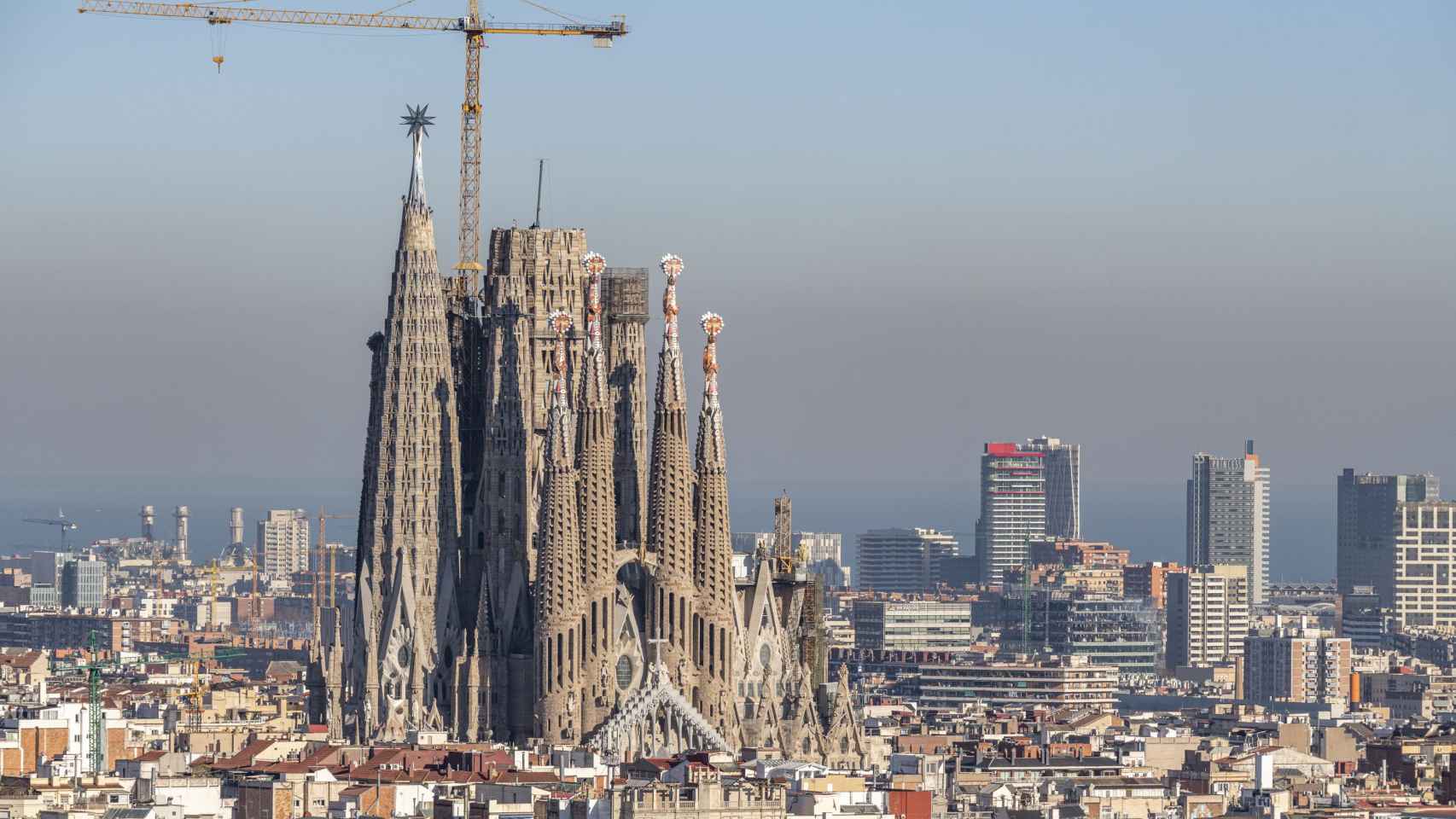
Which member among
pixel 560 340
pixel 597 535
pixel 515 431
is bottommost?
pixel 597 535

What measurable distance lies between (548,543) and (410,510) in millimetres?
4929

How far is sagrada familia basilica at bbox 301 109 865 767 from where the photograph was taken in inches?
4508

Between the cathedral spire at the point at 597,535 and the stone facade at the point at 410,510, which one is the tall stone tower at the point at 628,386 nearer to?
the cathedral spire at the point at 597,535

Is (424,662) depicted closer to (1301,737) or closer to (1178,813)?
(1178,813)

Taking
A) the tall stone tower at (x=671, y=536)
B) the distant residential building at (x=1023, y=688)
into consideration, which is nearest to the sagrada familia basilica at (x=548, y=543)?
the tall stone tower at (x=671, y=536)

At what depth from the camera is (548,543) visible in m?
114

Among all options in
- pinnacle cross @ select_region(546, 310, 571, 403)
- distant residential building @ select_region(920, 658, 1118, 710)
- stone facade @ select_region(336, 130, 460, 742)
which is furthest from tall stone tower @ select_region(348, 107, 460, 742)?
distant residential building @ select_region(920, 658, 1118, 710)

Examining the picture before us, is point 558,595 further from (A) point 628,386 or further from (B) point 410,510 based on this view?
(A) point 628,386

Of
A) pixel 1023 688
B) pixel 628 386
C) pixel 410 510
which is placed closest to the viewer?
pixel 410 510

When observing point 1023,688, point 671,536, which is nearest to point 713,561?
point 671,536

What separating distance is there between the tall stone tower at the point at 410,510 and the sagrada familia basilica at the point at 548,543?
6 centimetres

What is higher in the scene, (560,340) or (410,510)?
(560,340)

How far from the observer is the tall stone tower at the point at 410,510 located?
4574 inches

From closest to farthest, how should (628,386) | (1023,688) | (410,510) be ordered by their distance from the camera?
(410,510), (628,386), (1023,688)
